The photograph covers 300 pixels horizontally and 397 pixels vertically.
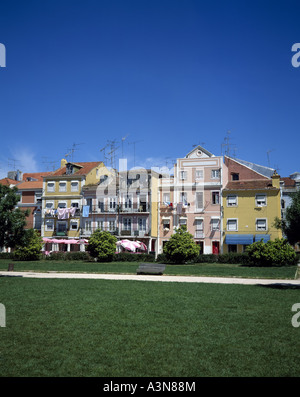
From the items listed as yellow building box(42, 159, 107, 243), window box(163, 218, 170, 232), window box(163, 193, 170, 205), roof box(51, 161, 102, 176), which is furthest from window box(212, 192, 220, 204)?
roof box(51, 161, 102, 176)

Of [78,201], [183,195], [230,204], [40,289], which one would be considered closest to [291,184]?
[230,204]

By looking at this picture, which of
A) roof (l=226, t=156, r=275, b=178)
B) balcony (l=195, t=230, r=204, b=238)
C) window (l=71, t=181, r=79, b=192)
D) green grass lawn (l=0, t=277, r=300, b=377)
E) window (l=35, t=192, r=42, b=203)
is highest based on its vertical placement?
roof (l=226, t=156, r=275, b=178)

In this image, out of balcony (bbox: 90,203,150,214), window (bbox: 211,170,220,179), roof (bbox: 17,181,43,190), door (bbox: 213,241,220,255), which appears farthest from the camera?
roof (bbox: 17,181,43,190)

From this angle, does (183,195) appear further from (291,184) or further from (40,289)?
(40,289)

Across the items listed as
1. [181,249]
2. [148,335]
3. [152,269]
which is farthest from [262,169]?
[148,335]

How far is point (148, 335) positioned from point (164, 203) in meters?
41.9

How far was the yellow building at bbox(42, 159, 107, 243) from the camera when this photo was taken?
54.4 m

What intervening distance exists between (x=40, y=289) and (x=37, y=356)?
9499mm

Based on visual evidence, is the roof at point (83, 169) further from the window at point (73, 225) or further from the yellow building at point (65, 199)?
the window at point (73, 225)

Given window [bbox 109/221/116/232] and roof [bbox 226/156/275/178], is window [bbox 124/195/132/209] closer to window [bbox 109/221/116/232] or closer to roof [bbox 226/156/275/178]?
window [bbox 109/221/116/232]

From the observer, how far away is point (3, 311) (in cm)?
1122

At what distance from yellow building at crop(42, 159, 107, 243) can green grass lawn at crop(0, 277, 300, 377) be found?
40209 mm

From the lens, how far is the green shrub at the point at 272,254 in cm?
3259

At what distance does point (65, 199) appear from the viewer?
184 ft
